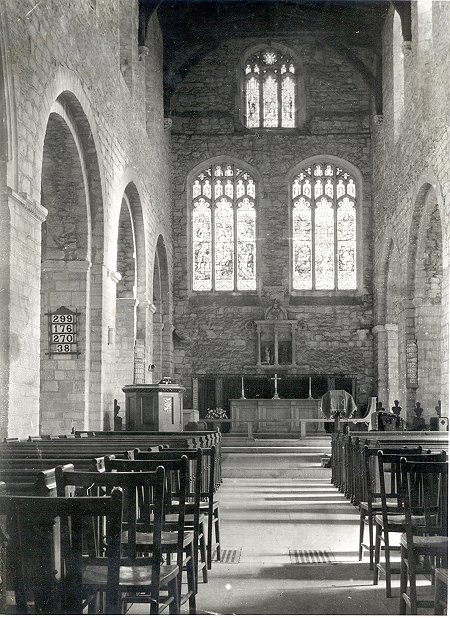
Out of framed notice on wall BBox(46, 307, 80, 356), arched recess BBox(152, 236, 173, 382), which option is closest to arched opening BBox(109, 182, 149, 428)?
arched recess BBox(152, 236, 173, 382)

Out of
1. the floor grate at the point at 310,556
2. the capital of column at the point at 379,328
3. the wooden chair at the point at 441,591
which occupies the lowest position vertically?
the floor grate at the point at 310,556

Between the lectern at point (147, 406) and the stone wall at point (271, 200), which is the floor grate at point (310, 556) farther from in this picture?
the stone wall at point (271, 200)

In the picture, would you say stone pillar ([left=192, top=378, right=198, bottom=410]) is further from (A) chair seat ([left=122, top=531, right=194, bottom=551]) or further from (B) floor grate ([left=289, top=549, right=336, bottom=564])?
(A) chair seat ([left=122, top=531, right=194, bottom=551])

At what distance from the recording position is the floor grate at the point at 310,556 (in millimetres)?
5512

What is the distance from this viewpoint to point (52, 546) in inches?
112

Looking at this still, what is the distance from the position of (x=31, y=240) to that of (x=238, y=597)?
3.78 m

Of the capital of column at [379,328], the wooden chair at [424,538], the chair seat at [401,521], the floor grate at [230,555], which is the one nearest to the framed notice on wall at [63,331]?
the floor grate at [230,555]

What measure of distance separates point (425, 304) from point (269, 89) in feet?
25.5

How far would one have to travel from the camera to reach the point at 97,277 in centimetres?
1038

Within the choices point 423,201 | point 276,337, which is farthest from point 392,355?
point 423,201

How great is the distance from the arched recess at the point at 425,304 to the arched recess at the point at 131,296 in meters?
4.38

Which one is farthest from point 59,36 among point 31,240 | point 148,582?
point 148,582

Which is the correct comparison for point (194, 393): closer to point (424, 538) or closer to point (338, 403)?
point (338, 403)

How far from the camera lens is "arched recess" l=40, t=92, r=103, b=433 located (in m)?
9.81
